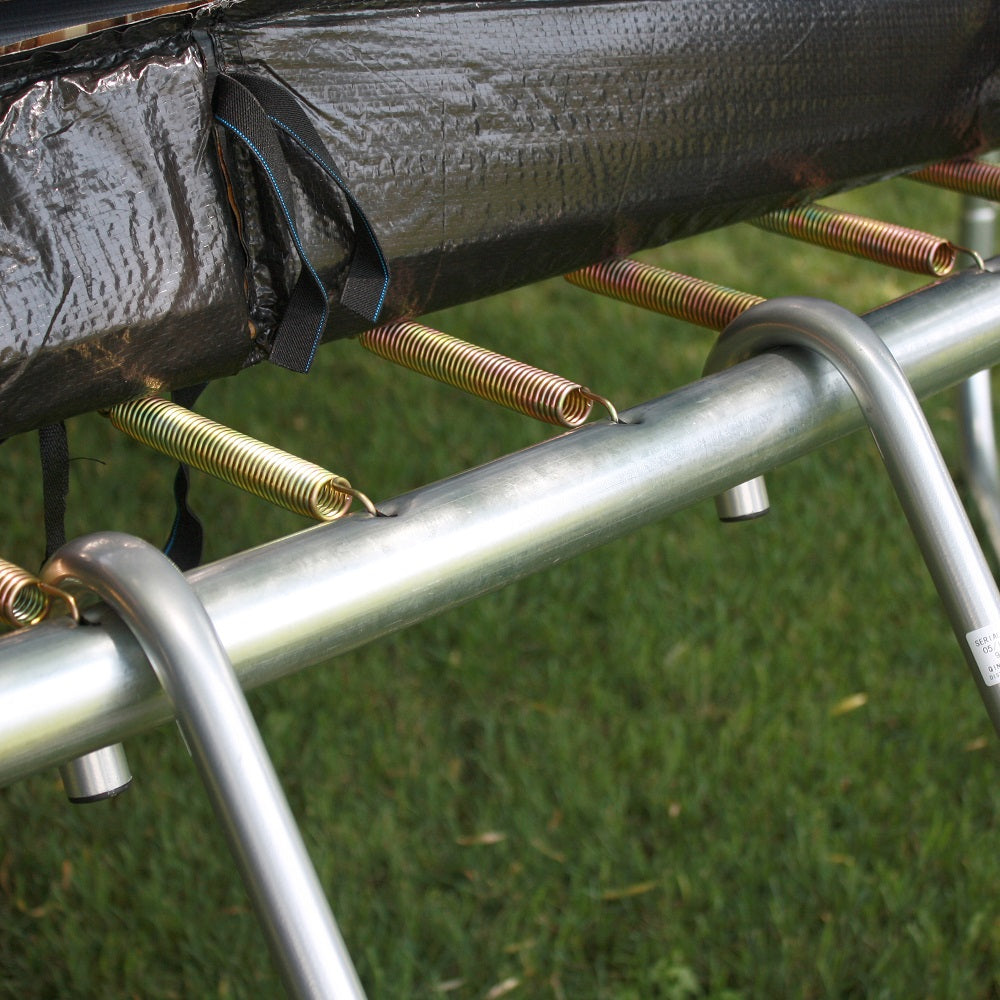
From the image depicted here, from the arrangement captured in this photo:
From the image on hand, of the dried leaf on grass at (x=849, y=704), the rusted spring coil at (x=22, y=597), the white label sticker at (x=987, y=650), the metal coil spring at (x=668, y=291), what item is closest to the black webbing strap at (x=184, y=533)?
the rusted spring coil at (x=22, y=597)

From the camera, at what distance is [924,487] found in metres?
0.65

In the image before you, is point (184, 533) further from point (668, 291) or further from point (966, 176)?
point (966, 176)

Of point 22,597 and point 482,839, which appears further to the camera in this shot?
point 482,839

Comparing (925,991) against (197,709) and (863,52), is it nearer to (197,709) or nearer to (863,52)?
(863,52)

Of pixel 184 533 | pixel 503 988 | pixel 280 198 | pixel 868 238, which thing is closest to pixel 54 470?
pixel 184 533

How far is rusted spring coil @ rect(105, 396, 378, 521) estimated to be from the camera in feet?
1.91

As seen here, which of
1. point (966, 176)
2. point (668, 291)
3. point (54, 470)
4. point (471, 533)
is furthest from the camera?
point (966, 176)

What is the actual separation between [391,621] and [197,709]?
0.36 feet

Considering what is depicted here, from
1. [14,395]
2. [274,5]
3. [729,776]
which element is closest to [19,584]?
[14,395]

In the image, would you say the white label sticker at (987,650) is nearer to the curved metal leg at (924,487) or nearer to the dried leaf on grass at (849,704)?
the curved metal leg at (924,487)

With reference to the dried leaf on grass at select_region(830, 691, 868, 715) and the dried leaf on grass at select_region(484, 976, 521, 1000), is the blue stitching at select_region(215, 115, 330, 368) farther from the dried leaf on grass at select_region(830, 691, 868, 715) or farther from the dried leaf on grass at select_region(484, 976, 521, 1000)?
the dried leaf on grass at select_region(830, 691, 868, 715)

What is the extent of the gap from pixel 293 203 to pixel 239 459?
0.15 meters

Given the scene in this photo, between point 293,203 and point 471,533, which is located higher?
point 293,203

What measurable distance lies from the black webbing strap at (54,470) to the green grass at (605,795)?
79 cm
